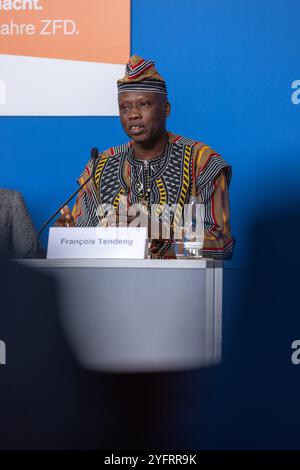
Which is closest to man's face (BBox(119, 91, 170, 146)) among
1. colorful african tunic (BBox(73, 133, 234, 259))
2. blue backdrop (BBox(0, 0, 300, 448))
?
colorful african tunic (BBox(73, 133, 234, 259))

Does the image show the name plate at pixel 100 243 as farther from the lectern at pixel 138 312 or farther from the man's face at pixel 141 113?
the man's face at pixel 141 113

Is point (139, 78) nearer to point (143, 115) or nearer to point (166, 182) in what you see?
point (143, 115)

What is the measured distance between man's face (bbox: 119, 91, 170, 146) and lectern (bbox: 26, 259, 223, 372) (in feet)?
4.85

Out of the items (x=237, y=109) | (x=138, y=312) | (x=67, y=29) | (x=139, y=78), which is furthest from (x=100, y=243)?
(x=67, y=29)

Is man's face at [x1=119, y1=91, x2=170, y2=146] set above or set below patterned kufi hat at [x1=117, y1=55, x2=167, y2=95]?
below

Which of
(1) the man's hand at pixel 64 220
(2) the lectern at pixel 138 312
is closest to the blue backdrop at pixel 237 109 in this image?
(1) the man's hand at pixel 64 220

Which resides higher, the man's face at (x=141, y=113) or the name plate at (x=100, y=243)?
the man's face at (x=141, y=113)

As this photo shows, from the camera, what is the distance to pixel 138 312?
2.36 metres

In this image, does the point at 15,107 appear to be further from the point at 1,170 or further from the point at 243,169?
the point at 243,169

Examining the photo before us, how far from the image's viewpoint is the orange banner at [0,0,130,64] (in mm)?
4566

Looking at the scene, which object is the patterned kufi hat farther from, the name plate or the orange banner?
the name plate

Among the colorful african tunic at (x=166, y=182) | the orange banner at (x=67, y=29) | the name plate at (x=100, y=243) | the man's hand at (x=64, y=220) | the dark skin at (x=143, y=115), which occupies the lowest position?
the name plate at (x=100, y=243)

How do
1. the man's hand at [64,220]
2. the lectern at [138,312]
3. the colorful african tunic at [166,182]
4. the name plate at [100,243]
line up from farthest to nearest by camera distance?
the colorful african tunic at [166,182]
the man's hand at [64,220]
the name plate at [100,243]
the lectern at [138,312]

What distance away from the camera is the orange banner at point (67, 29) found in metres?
4.57
